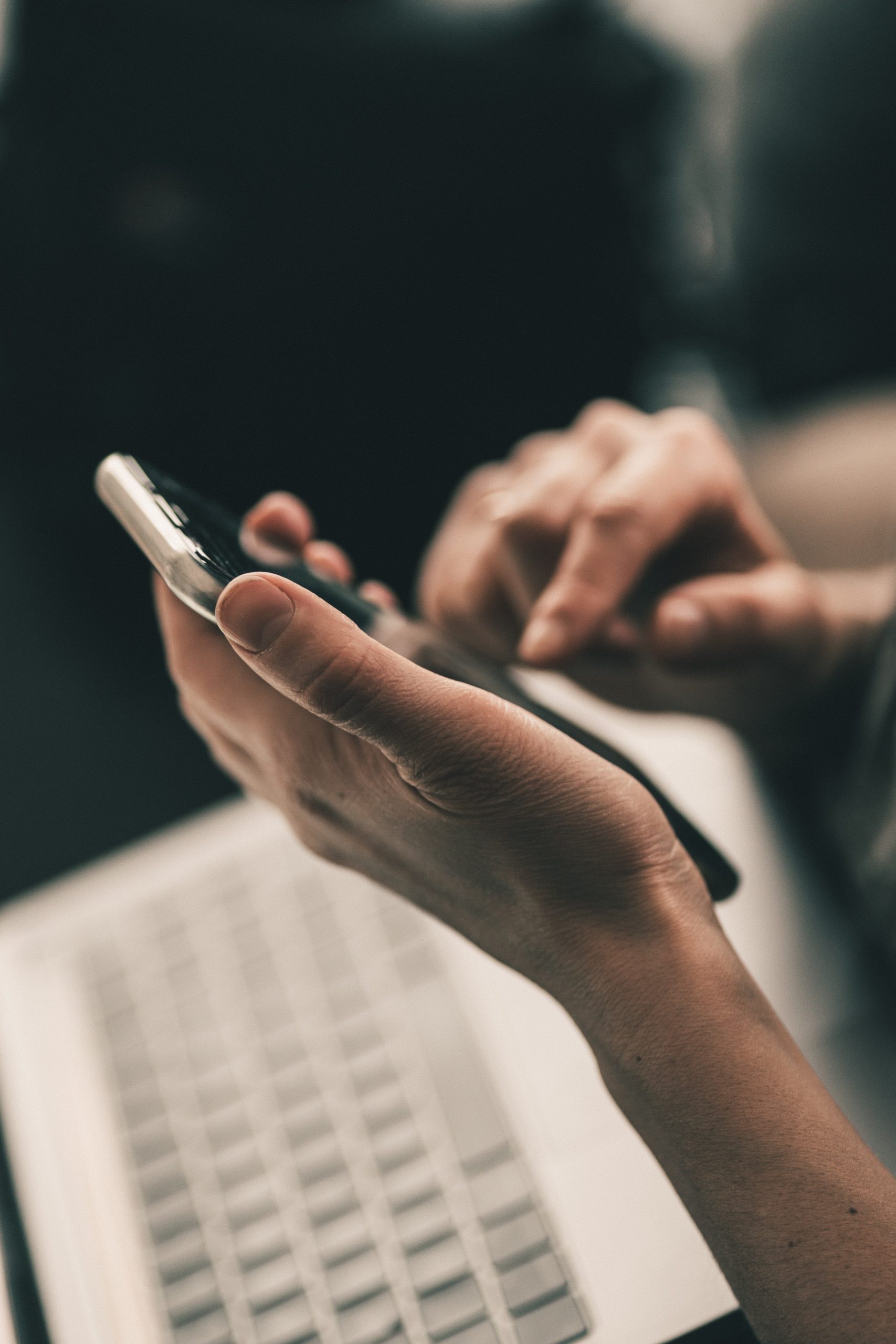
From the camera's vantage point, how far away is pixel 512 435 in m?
0.74

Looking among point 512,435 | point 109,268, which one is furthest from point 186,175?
point 512,435

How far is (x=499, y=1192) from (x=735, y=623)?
10.7 inches

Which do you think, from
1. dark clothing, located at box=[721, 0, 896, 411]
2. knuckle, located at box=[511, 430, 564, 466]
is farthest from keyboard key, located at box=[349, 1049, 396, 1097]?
dark clothing, located at box=[721, 0, 896, 411]

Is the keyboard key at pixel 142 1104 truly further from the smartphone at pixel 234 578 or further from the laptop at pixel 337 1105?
the smartphone at pixel 234 578

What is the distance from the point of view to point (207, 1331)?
1.25ft

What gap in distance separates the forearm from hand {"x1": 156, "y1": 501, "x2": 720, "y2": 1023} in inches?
0.7

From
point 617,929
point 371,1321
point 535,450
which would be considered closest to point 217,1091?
point 371,1321

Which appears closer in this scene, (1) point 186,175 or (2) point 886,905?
(2) point 886,905

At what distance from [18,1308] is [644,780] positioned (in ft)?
1.01

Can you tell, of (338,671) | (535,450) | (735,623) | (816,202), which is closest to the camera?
(338,671)

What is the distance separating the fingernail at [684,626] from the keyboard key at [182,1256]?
329mm

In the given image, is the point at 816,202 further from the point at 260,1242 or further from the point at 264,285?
the point at 260,1242

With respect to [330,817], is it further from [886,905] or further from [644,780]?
[886,905]

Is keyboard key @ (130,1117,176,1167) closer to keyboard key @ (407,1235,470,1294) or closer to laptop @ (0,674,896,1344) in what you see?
laptop @ (0,674,896,1344)
